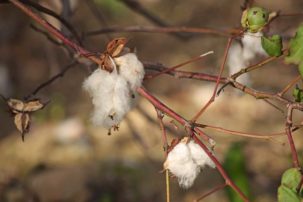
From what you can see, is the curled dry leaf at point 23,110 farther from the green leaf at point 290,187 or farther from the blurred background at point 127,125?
the blurred background at point 127,125

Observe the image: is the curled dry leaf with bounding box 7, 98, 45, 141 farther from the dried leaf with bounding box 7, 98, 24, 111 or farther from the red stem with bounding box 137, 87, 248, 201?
the red stem with bounding box 137, 87, 248, 201

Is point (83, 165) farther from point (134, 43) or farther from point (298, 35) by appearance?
point (298, 35)

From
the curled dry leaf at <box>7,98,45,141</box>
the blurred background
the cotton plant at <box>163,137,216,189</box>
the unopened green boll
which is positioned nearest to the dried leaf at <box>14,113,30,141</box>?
the curled dry leaf at <box>7,98,45,141</box>

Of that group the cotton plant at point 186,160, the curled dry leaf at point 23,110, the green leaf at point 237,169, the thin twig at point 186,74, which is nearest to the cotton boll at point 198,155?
the cotton plant at point 186,160

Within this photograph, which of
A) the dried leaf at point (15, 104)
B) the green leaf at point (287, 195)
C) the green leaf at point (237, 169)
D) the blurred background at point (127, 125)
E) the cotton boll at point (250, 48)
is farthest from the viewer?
the blurred background at point (127, 125)

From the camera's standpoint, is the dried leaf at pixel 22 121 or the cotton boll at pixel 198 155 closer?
the cotton boll at pixel 198 155
